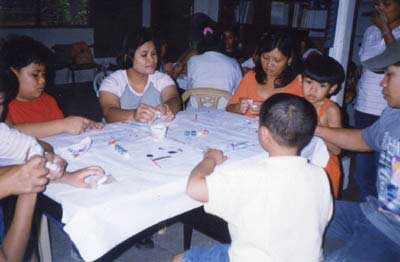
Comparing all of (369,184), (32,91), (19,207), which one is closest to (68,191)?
(19,207)

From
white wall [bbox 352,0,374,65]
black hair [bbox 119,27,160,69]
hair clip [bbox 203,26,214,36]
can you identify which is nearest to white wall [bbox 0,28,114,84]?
hair clip [bbox 203,26,214,36]

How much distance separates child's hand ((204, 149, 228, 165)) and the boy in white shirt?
308mm

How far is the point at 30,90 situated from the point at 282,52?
6.26ft

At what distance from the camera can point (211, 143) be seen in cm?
228

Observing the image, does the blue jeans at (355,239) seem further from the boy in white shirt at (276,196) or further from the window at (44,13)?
the window at (44,13)

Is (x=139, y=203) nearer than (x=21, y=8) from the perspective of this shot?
Yes

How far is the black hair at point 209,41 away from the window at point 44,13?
18.2 feet

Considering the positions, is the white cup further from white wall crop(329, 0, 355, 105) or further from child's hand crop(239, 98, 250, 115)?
white wall crop(329, 0, 355, 105)

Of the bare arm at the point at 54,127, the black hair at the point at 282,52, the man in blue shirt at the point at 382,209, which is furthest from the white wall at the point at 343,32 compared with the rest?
the bare arm at the point at 54,127

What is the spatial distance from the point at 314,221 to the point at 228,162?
22.6 inches

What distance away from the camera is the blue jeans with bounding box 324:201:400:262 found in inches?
71.1

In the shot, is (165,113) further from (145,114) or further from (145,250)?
(145,250)

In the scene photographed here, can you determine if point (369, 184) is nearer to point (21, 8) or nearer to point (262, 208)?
point (262, 208)

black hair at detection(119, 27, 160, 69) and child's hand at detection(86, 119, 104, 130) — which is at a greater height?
black hair at detection(119, 27, 160, 69)
